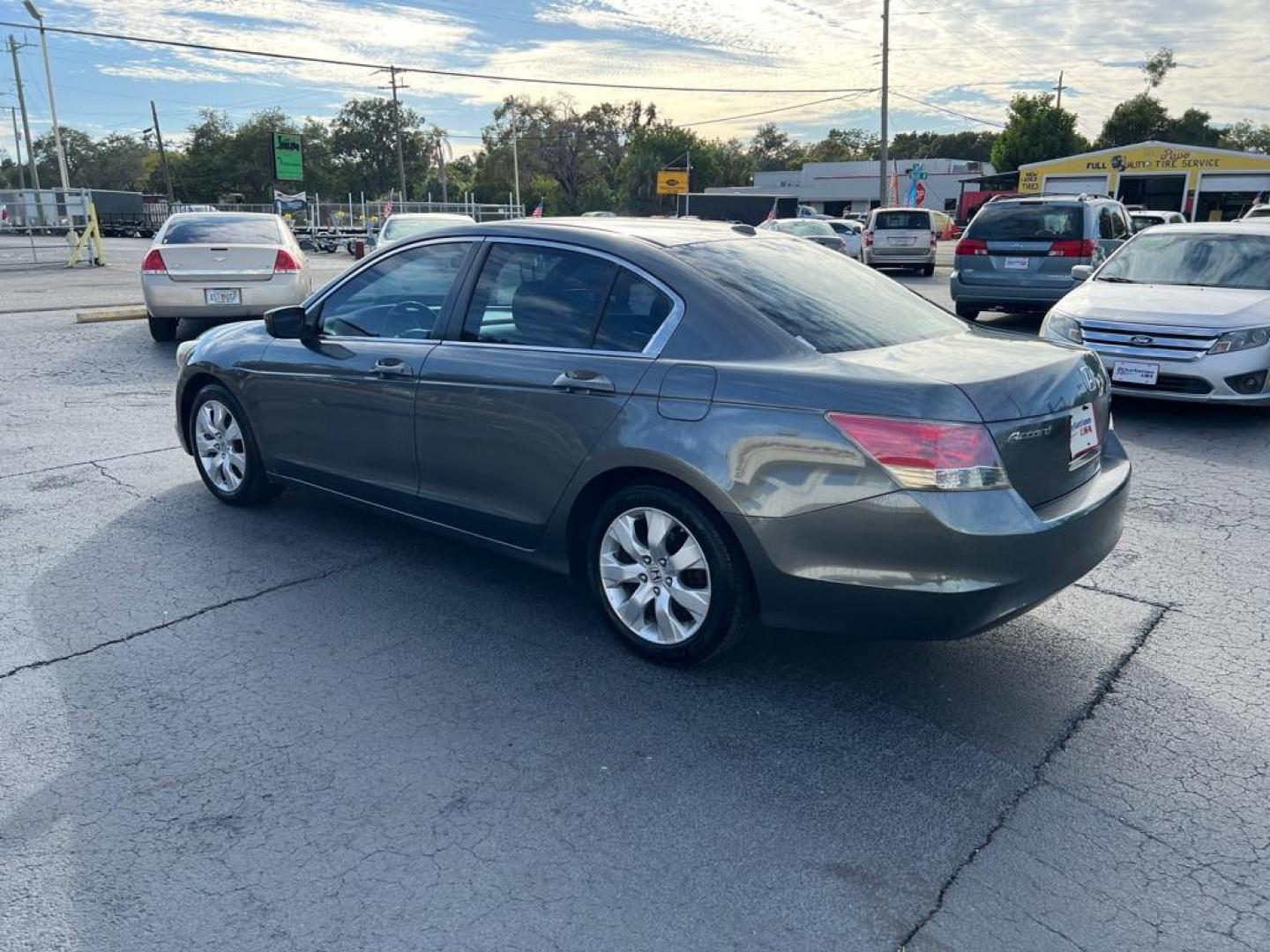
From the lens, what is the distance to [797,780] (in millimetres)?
3012

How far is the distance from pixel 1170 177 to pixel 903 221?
30.0 metres

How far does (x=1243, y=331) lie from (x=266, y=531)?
7.10 m

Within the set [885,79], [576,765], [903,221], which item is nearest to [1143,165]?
[885,79]

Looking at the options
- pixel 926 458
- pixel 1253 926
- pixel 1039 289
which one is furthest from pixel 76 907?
pixel 1039 289

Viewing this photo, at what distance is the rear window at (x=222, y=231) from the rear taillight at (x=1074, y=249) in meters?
9.66

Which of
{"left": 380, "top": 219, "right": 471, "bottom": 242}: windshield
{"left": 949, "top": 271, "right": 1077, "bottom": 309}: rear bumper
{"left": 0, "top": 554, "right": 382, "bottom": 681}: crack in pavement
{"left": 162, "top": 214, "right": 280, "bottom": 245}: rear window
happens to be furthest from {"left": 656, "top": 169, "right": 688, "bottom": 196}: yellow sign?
{"left": 0, "top": 554, "right": 382, "bottom": 681}: crack in pavement

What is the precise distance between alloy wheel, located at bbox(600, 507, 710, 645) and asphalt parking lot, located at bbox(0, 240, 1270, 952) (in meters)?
0.21

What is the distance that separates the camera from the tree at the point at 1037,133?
204 ft

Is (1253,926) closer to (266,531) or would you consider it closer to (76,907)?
(76,907)

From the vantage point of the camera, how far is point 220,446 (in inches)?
219

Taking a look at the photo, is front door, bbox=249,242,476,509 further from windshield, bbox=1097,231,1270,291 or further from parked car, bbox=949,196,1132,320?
parked car, bbox=949,196,1132,320

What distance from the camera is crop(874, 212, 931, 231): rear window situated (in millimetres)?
24297

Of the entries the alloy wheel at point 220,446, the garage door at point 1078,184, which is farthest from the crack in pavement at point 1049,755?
the garage door at point 1078,184

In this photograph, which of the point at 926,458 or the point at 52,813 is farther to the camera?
the point at 926,458
